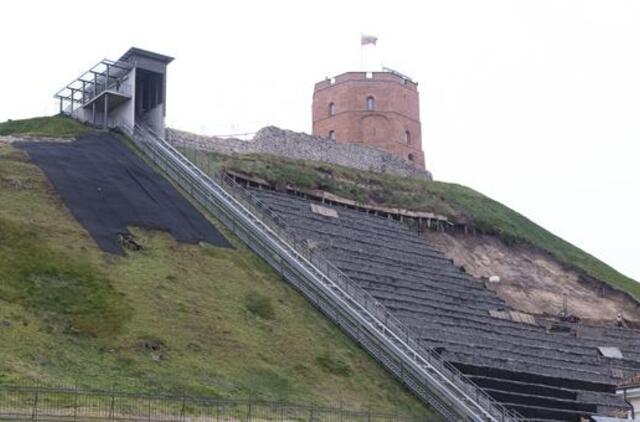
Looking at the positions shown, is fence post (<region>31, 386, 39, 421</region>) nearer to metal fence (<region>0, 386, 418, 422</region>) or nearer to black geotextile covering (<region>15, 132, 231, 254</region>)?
metal fence (<region>0, 386, 418, 422</region>)

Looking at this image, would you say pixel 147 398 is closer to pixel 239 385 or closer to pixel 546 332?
pixel 239 385

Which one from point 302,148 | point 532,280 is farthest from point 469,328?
point 302,148

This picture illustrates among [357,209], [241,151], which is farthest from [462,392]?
[241,151]

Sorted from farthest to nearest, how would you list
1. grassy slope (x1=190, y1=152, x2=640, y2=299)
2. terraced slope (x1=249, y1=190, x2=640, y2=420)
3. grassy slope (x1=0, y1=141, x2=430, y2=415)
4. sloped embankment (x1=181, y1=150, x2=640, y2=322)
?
grassy slope (x1=190, y1=152, x2=640, y2=299) → sloped embankment (x1=181, y1=150, x2=640, y2=322) → terraced slope (x1=249, y1=190, x2=640, y2=420) → grassy slope (x1=0, y1=141, x2=430, y2=415)

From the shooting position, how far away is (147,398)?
25344 mm

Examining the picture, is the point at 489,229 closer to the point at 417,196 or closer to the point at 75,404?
the point at 417,196

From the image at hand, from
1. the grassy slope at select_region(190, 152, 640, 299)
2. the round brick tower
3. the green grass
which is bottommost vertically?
the grassy slope at select_region(190, 152, 640, 299)

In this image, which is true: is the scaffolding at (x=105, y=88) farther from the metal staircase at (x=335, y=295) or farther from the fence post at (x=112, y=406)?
the fence post at (x=112, y=406)

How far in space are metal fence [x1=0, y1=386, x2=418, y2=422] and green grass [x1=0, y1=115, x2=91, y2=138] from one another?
23.6m

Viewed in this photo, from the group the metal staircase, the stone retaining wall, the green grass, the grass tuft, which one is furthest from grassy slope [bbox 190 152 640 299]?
the grass tuft

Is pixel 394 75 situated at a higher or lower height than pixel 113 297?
higher

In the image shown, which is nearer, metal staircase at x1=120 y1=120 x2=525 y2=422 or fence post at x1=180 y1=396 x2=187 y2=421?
fence post at x1=180 y1=396 x2=187 y2=421

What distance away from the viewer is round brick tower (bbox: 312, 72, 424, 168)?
72.7 metres

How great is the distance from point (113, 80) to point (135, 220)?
1513 centimetres
